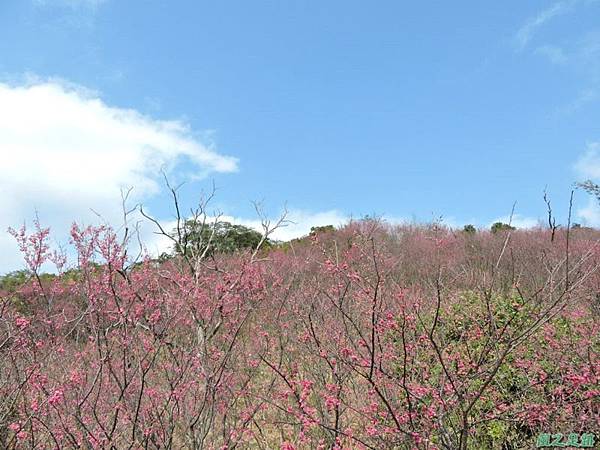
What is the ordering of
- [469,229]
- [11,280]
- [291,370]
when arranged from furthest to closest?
1. [469,229]
2. [11,280]
3. [291,370]

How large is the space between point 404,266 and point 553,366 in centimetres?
1103

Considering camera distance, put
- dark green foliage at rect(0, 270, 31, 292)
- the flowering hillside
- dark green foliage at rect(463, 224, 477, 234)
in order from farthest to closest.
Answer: dark green foliage at rect(463, 224, 477, 234)
dark green foliage at rect(0, 270, 31, 292)
the flowering hillside

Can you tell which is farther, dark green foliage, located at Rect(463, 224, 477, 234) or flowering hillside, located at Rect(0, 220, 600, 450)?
dark green foliage, located at Rect(463, 224, 477, 234)

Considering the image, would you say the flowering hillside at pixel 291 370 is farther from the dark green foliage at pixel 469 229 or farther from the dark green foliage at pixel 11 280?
the dark green foliage at pixel 469 229

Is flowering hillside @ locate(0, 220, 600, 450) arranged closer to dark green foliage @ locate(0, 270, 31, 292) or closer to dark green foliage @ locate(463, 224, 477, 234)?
dark green foliage @ locate(0, 270, 31, 292)

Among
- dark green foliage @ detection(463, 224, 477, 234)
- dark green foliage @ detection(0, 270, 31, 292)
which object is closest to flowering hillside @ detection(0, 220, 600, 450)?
dark green foliage @ detection(0, 270, 31, 292)

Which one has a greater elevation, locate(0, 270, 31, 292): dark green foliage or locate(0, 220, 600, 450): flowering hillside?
locate(0, 270, 31, 292): dark green foliage

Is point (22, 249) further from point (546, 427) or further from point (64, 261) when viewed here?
point (546, 427)

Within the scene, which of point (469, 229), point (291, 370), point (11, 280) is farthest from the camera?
point (469, 229)

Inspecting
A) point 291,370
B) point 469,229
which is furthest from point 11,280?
point 469,229

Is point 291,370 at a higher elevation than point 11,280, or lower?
lower

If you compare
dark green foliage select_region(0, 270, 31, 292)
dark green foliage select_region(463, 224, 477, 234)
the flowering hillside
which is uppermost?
dark green foliage select_region(463, 224, 477, 234)

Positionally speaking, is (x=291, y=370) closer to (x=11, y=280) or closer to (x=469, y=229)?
(x=11, y=280)

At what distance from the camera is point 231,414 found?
5.25 m
